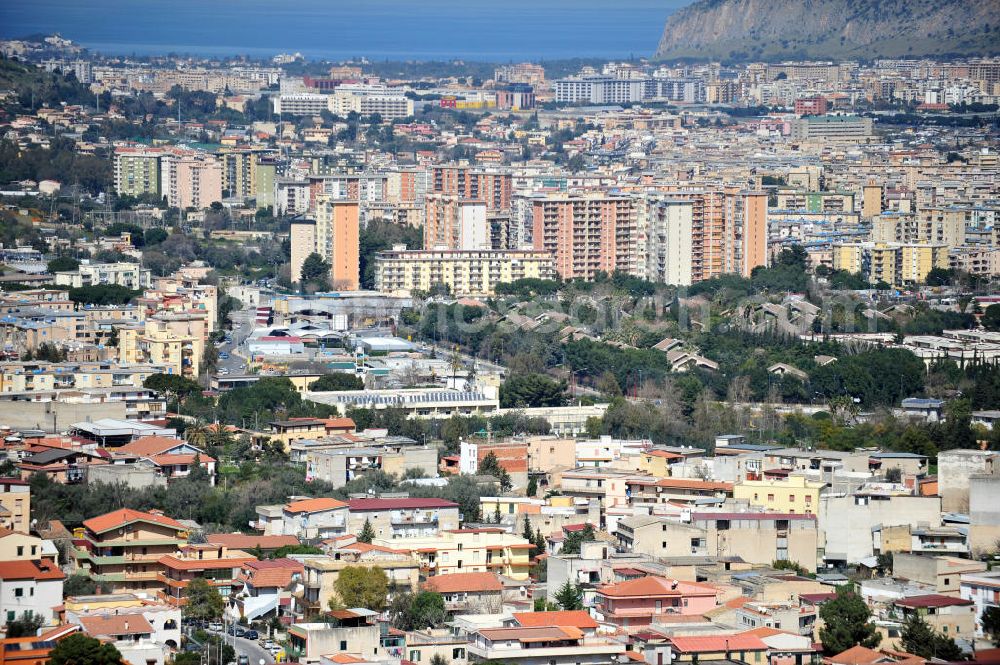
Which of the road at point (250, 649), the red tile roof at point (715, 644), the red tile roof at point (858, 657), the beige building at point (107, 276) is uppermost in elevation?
the beige building at point (107, 276)

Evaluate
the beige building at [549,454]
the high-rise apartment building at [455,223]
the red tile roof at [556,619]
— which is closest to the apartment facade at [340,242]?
the high-rise apartment building at [455,223]

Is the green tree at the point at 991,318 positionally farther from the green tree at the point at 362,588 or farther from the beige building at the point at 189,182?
the beige building at the point at 189,182

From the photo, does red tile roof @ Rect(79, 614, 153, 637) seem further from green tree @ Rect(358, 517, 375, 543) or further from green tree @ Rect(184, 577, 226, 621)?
green tree @ Rect(358, 517, 375, 543)

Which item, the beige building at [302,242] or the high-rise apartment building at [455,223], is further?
the high-rise apartment building at [455,223]

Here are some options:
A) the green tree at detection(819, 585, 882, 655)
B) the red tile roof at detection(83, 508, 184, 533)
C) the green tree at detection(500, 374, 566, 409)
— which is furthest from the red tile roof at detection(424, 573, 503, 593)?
the green tree at detection(500, 374, 566, 409)

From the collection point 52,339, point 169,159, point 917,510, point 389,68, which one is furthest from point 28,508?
point 389,68

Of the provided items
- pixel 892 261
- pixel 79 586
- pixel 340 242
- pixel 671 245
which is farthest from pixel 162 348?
pixel 892 261

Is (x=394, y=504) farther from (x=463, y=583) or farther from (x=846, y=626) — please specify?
(x=846, y=626)
